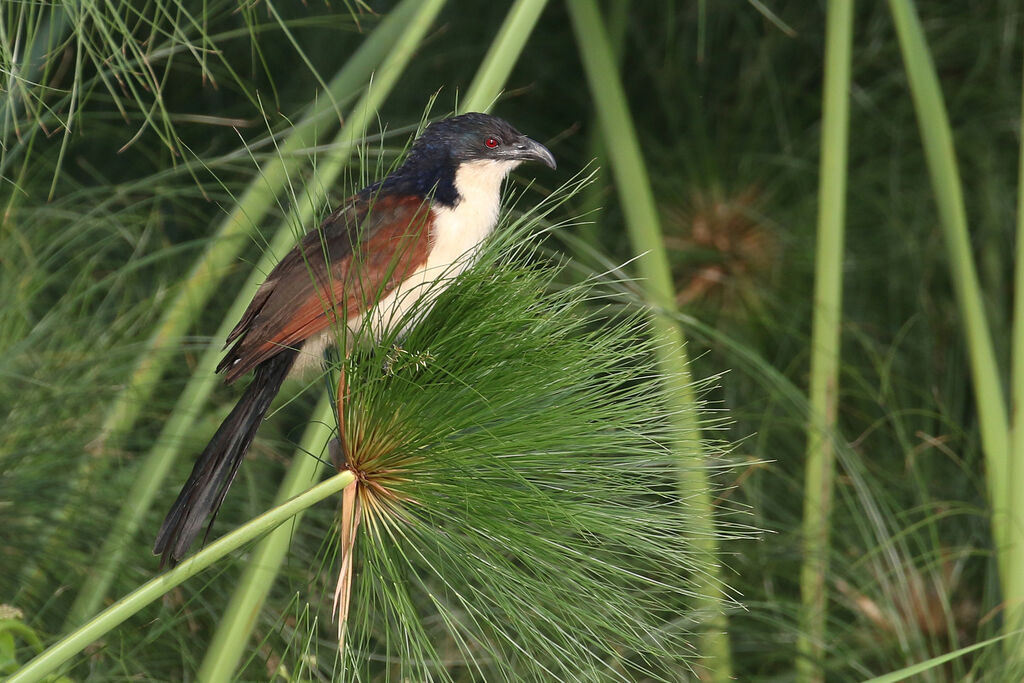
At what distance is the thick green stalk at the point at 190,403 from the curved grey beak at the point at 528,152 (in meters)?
0.20

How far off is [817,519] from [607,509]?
2.93 ft

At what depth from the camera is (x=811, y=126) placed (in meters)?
3.08

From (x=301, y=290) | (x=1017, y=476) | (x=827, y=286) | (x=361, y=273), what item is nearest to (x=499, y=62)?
(x=301, y=290)

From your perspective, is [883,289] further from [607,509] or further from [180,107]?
[607,509]

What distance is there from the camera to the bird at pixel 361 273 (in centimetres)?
100

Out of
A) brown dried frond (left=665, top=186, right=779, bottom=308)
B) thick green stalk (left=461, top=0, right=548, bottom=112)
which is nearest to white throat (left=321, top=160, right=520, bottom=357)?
thick green stalk (left=461, top=0, right=548, bottom=112)

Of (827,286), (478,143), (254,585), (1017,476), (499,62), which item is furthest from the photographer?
(827,286)

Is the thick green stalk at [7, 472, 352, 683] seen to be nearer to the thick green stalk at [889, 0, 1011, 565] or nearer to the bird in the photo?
the bird

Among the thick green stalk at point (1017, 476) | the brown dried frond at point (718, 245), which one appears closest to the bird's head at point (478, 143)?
the thick green stalk at point (1017, 476)

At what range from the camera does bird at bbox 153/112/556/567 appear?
3.27 ft

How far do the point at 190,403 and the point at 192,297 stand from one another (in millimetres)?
282

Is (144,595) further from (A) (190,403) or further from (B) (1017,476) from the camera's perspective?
(B) (1017,476)

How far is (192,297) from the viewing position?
72.6 inches

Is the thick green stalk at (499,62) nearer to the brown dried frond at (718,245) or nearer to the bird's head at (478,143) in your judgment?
the bird's head at (478,143)
